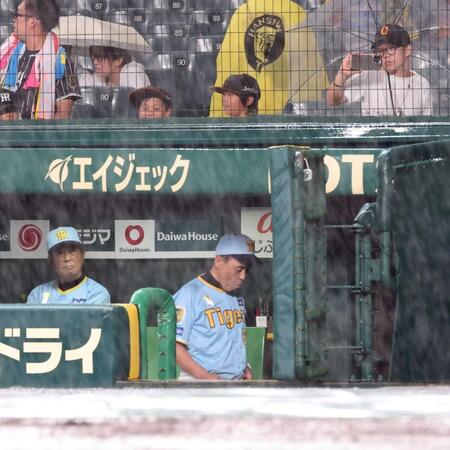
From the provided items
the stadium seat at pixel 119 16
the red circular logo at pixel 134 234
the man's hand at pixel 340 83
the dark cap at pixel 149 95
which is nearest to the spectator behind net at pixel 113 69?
the dark cap at pixel 149 95

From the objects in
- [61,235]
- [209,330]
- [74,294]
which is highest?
[61,235]

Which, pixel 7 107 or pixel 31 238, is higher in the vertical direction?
pixel 7 107

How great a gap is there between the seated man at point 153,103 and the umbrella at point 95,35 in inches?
17.9

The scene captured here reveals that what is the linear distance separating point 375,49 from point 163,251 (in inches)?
89.9

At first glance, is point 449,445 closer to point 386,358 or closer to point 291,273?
point 291,273

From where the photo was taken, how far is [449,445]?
2.86 metres

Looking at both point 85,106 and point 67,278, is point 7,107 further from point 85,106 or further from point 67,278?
point 67,278

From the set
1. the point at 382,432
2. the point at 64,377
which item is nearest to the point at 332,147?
the point at 64,377

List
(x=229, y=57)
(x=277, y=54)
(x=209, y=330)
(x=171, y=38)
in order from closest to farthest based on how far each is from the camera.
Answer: (x=209, y=330) < (x=277, y=54) < (x=229, y=57) < (x=171, y=38)

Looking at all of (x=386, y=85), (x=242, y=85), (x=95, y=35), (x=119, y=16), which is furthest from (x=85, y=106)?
(x=386, y=85)

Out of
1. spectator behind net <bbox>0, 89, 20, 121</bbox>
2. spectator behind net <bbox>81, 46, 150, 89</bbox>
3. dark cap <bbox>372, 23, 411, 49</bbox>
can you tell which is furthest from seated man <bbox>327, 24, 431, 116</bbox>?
spectator behind net <bbox>0, 89, 20, 121</bbox>

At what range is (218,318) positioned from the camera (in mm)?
7301

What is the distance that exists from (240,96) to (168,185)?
1.14 metres

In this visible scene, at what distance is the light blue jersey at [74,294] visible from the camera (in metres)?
7.63
